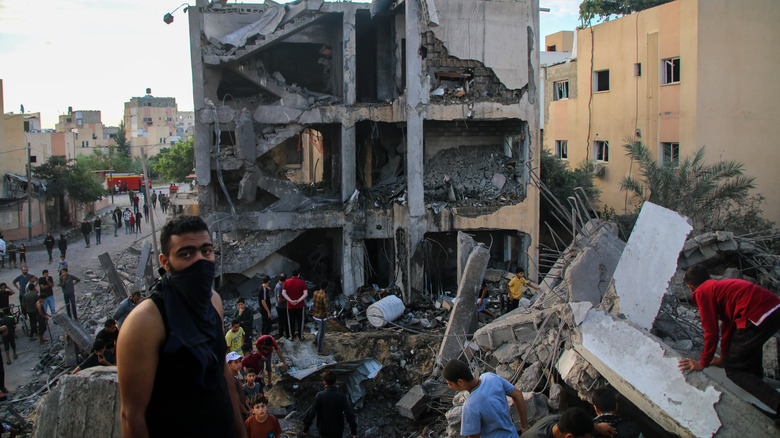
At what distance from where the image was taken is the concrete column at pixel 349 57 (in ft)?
51.1

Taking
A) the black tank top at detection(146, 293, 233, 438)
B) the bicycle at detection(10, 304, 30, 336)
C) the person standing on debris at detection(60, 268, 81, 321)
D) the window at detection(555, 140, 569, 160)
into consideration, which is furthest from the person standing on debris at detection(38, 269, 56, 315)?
the window at detection(555, 140, 569, 160)

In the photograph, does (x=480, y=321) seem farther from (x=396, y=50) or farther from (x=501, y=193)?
(x=396, y=50)

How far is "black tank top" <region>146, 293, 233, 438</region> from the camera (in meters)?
2.31

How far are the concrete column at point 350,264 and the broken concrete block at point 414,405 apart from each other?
7123mm

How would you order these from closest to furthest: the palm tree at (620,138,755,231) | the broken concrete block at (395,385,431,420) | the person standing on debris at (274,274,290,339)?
the broken concrete block at (395,385,431,420)
the person standing on debris at (274,274,290,339)
the palm tree at (620,138,755,231)

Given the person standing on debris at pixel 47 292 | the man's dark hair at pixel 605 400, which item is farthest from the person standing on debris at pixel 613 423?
the person standing on debris at pixel 47 292

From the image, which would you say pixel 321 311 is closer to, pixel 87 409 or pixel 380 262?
pixel 380 262

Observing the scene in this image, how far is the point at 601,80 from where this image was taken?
74.0 feet

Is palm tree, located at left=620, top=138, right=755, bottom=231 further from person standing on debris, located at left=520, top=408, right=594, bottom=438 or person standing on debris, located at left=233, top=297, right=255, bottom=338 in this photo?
person standing on debris, located at left=520, top=408, right=594, bottom=438

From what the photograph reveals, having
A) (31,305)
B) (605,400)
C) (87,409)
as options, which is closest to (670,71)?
(605,400)

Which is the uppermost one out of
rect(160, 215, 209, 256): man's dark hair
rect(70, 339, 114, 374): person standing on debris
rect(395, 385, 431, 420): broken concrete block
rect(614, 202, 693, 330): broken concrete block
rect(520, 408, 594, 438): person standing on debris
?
rect(160, 215, 209, 256): man's dark hair

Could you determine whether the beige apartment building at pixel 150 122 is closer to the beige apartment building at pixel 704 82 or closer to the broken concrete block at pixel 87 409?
the beige apartment building at pixel 704 82

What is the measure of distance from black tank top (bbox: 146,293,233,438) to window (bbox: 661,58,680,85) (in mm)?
19828

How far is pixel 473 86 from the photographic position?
16.0 metres
